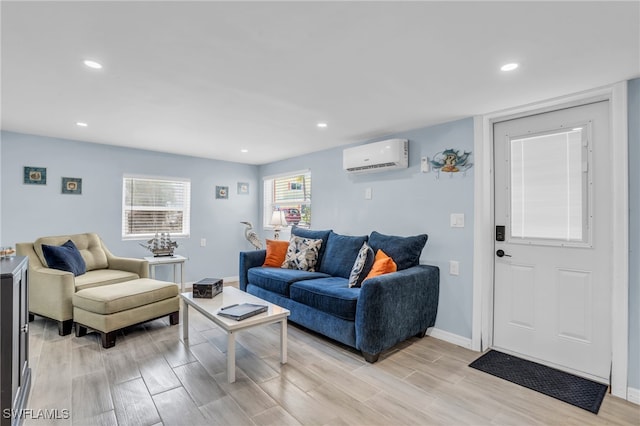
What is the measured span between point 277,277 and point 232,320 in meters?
1.17

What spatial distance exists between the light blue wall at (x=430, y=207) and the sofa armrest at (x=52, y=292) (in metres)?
2.89

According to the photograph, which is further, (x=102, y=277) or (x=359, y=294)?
(x=102, y=277)

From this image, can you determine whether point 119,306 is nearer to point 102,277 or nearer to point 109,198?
point 102,277

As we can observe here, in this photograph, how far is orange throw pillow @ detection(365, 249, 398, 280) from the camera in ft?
9.03

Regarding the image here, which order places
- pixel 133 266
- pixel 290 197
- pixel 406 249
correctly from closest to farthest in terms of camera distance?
1. pixel 406 249
2. pixel 133 266
3. pixel 290 197

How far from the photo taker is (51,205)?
12.5 ft

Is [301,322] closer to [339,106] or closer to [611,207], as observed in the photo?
[339,106]

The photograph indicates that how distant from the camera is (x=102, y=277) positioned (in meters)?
3.27

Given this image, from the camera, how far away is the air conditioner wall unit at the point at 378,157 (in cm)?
326

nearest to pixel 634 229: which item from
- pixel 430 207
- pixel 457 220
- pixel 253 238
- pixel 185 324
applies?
pixel 457 220

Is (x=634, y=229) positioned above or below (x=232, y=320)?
above

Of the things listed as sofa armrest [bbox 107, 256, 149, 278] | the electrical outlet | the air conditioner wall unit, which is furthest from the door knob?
sofa armrest [bbox 107, 256, 149, 278]

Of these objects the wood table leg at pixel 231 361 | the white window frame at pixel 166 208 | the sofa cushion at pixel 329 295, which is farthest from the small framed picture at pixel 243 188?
the wood table leg at pixel 231 361

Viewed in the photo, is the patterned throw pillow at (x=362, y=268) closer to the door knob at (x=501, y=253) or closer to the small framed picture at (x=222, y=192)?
the door knob at (x=501, y=253)
